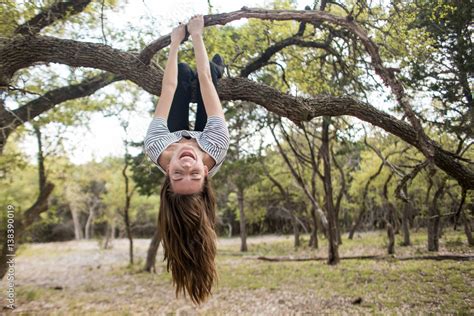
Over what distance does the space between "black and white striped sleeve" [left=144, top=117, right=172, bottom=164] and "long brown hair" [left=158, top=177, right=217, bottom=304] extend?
227mm

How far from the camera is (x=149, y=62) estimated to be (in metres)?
4.65

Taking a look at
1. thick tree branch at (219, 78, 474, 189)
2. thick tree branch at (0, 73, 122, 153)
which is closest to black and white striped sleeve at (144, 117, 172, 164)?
Result: thick tree branch at (219, 78, 474, 189)

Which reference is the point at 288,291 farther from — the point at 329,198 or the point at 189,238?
the point at 189,238

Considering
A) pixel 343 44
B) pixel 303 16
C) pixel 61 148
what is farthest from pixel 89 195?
pixel 303 16

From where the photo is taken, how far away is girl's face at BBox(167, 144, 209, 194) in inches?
112

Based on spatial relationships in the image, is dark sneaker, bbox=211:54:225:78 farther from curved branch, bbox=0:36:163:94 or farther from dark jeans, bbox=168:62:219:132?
curved branch, bbox=0:36:163:94

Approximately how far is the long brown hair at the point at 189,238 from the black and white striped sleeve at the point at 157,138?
0.74 feet

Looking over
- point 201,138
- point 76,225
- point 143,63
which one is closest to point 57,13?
point 143,63

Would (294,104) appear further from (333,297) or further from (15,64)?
(333,297)

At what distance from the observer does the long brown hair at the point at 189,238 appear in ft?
9.73

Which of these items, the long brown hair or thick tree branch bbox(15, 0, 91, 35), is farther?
thick tree branch bbox(15, 0, 91, 35)

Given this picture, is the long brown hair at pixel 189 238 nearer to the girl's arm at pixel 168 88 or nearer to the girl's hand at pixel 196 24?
the girl's arm at pixel 168 88

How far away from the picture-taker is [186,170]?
2873mm

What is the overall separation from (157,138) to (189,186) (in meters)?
0.44
